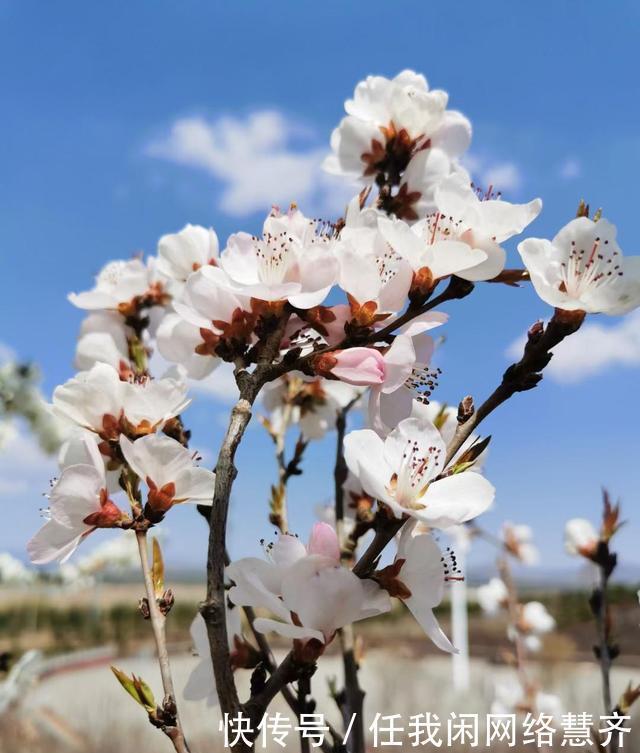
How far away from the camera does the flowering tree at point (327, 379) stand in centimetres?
52

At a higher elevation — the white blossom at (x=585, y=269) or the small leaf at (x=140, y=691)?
the white blossom at (x=585, y=269)

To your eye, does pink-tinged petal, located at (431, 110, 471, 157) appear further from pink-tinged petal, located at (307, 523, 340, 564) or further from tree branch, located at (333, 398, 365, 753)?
pink-tinged petal, located at (307, 523, 340, 564)

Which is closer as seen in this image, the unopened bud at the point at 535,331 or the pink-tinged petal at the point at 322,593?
the pink-tinged petal at the point at 322,593

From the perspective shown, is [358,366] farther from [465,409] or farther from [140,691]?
[140,691]

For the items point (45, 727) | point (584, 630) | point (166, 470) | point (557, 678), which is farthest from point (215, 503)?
point (584, 630)

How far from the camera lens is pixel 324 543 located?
20.5 inches

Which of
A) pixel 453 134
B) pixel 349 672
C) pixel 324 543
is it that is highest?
pixel 453 134

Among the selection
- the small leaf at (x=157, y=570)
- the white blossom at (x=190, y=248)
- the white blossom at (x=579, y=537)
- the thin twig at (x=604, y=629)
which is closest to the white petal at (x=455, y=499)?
the small leaf at (x=157, y=570)

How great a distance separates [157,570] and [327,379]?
21 cm

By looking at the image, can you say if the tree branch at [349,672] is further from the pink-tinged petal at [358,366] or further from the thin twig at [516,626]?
the thin twig at [516,626]

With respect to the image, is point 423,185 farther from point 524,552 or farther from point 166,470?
point 524,552

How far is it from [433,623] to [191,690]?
12.2 inches

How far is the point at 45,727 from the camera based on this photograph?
15.8 ft

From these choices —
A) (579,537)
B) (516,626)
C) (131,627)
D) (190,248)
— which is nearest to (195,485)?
(190,248)
